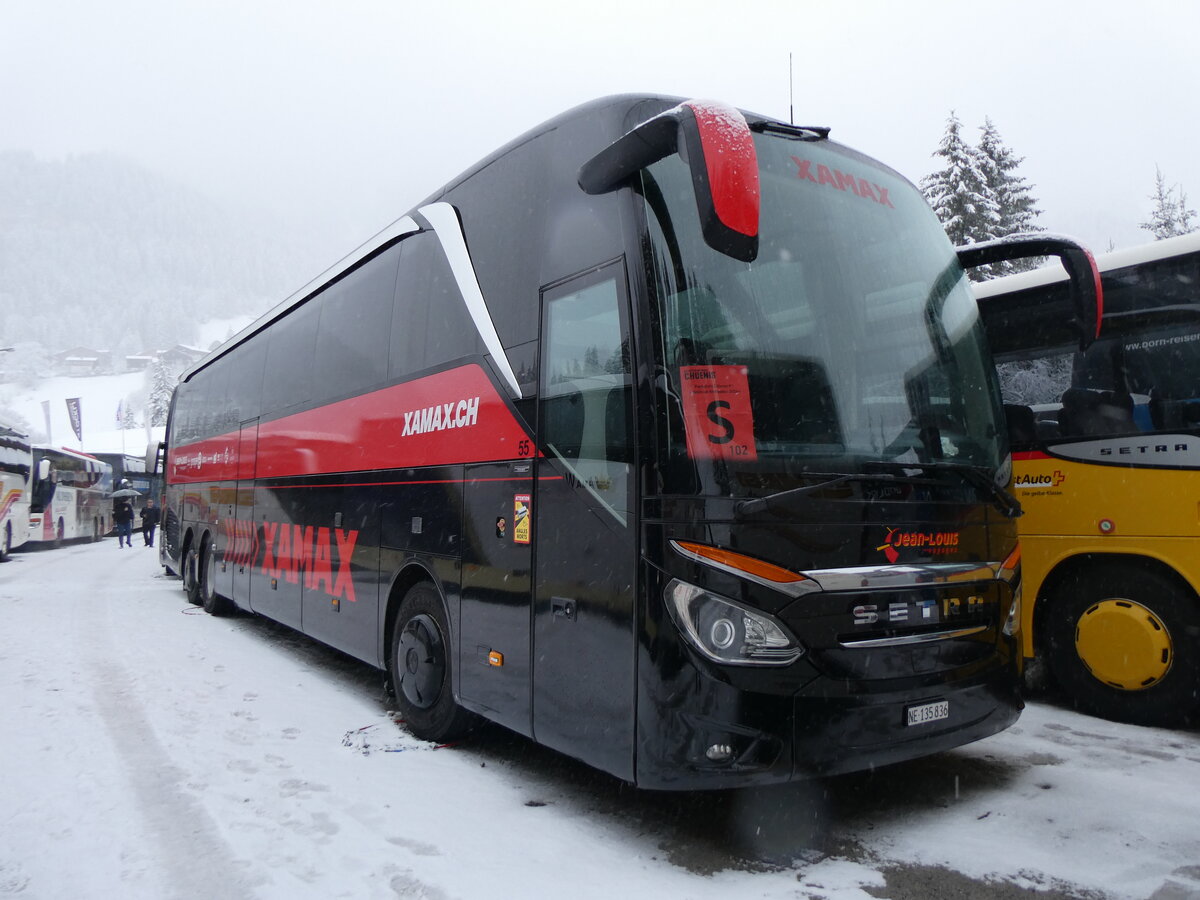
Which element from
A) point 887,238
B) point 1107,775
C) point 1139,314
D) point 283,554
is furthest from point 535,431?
point 283,554

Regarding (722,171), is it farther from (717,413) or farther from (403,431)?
(403,431)

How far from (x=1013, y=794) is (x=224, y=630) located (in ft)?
30.7

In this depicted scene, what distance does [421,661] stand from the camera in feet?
18.9

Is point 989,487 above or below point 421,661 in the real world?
above

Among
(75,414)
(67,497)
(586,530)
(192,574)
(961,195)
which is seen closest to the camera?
(586,530)

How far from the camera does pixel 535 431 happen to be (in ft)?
15.1

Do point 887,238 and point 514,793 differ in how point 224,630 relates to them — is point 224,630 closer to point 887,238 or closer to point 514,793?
point 514,793

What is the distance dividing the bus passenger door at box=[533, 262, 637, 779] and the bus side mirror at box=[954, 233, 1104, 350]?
8.03ft

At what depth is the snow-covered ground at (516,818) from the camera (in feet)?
12.0

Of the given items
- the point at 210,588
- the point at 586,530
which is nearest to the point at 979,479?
the point at 586,530

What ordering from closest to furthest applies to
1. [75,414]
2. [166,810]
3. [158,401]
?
1. [166,810]
2. [75,414]
3. [158,401]

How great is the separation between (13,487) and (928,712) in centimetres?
2814

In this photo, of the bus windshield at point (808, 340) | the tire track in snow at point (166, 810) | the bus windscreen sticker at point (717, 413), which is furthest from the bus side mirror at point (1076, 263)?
the tire track in snow at point (166, 810)

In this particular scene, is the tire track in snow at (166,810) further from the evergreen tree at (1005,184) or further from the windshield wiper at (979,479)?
the evergreen tree at (1005,184)
